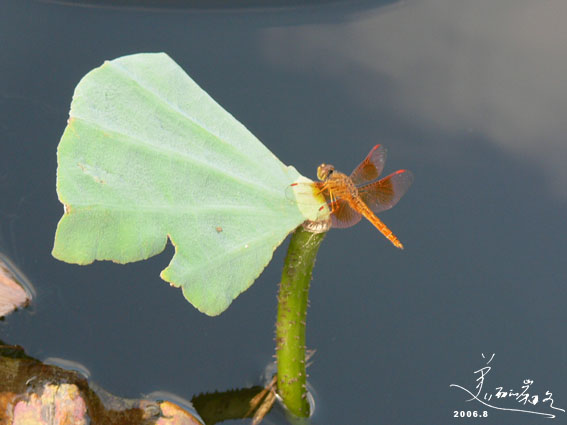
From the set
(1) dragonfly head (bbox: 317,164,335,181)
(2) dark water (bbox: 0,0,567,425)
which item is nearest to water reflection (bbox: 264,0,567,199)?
(2) dark water (bbox: 0,0,567,425)

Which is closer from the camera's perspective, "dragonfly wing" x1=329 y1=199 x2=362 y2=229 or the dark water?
"dragonfly wing" x1=329 y1=199 x2=362 y2=229

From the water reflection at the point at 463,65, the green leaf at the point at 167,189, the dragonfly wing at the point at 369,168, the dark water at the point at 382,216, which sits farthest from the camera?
the water reflection at the point at 463,65

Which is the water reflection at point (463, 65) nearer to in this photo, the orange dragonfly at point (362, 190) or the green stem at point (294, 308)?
the orange dragonfly at point (362, 190)

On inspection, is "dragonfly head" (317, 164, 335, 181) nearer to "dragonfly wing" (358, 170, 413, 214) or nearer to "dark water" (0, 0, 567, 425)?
"dragonfly wing" (358, 170, 413, 214)

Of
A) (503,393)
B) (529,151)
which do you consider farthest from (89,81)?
(529,151)

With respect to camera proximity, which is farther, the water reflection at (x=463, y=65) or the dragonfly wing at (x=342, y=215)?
the water reflection at (x=463, y=65)

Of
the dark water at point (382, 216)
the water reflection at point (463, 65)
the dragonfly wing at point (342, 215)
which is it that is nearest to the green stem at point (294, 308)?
the dragonfly wing at point (342, 215)
